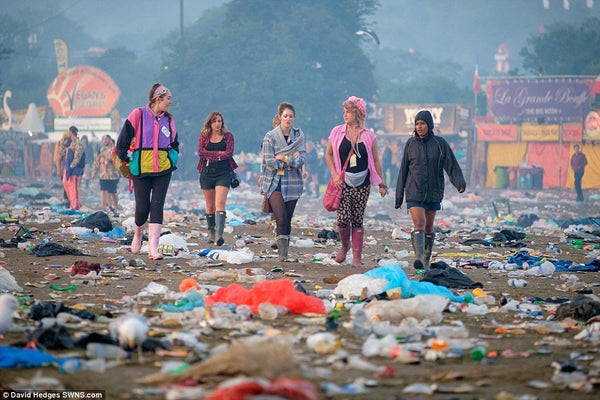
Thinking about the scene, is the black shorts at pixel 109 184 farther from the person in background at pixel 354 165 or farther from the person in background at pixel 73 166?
the person in background at pixel 354 165

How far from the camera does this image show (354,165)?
33.1 ft

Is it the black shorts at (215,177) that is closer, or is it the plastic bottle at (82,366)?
the plastic bottle at (82,366)

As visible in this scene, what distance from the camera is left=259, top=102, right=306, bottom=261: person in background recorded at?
10.4 meters

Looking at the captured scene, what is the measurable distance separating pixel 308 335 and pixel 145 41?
6021 inches

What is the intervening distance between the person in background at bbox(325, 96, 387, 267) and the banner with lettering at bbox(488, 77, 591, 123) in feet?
123

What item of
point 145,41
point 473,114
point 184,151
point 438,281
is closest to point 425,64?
point 145,41

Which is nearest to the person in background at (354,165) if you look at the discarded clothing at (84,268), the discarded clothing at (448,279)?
the discarded clothing at (448,279)

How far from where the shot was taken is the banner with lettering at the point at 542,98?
151ft

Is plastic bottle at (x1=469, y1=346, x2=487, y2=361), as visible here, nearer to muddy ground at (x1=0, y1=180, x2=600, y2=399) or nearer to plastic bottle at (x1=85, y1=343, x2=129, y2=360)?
muddy ground at (x1=0, y1=180, x2=600, y2=399)

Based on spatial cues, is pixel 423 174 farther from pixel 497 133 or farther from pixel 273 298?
pixel 497 133

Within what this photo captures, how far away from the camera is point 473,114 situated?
51562 millimetres

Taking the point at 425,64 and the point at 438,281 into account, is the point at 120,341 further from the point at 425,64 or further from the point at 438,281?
the point at 425,64

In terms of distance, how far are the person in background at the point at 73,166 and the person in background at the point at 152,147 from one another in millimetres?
9932

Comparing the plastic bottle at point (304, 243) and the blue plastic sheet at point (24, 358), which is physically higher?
the blue plastic sheet at point (24, 358)
